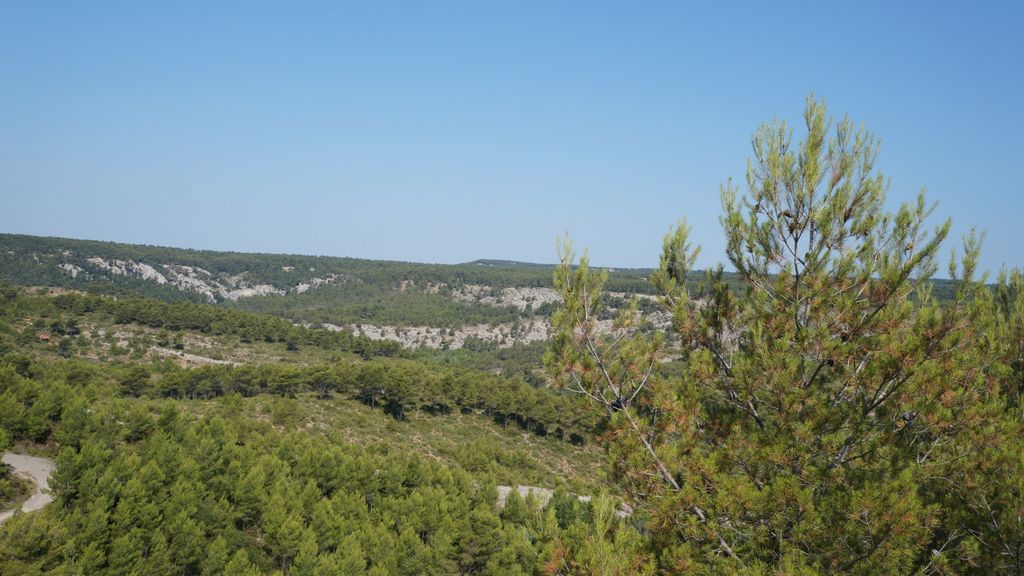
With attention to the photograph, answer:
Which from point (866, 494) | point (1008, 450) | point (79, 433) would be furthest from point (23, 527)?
point (1008, 450)

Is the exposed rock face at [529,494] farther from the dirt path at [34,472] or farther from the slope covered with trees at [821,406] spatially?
the dirt path at [34,472]

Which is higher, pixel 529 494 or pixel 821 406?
pixel 821 406

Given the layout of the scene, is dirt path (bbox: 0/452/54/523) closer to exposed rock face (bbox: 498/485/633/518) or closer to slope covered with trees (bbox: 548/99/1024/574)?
exposed rock face (bbox: 498/485/633/518)

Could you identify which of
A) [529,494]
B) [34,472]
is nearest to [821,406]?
[529,494]

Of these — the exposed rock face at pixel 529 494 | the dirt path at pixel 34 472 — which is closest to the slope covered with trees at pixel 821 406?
the exposed rock face at pixel 529 494

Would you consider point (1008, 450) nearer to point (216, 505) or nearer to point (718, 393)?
point (718, 393)

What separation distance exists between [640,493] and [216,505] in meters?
22.1

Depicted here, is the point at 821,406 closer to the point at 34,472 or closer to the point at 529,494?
the point at 529,494

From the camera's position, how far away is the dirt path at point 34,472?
23.4 metres

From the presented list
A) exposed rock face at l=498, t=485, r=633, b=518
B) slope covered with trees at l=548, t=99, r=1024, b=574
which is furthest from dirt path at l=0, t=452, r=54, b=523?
slope covered with trees at l=548, t=99, r=1024, b=574

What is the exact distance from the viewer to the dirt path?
23.4 meters

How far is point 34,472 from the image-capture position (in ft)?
87.6

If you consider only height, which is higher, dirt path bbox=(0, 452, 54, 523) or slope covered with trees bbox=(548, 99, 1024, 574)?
slope covered with trees bbox=(548, 99, 1024, 574)

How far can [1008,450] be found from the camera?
20.8 ft
